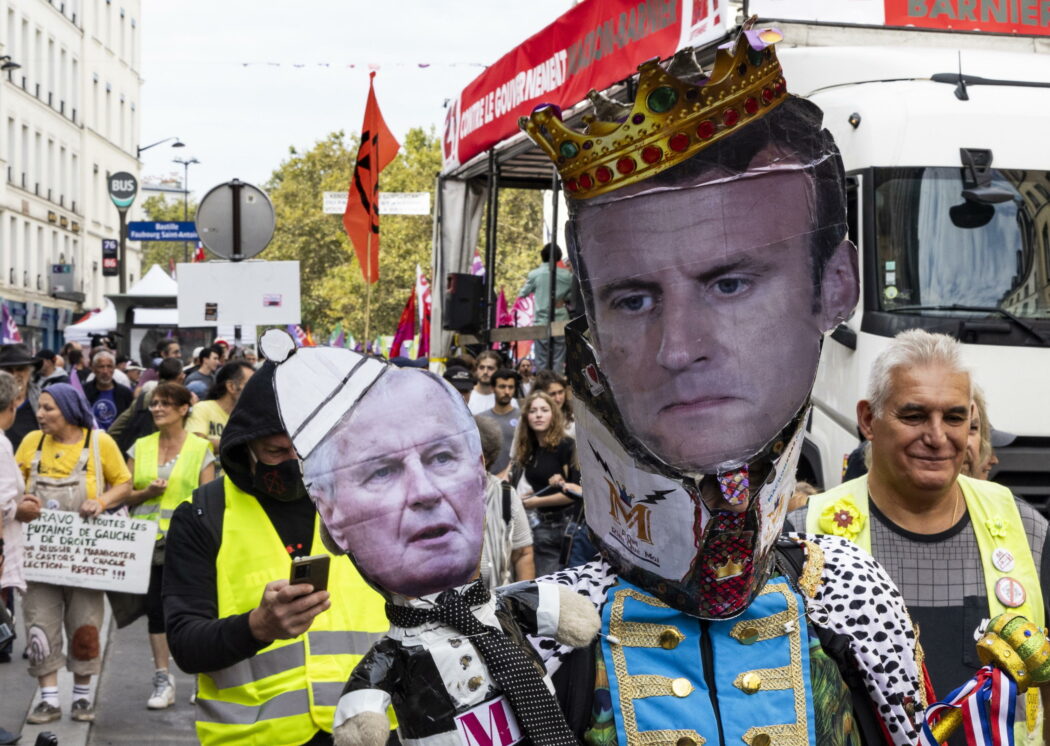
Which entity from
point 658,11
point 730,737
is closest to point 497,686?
point 730,737

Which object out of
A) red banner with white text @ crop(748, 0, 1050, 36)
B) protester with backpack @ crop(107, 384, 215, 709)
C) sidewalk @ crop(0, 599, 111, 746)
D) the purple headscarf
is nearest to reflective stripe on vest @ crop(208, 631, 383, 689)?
sidewalk @ crop(0, 599, 111, 746)

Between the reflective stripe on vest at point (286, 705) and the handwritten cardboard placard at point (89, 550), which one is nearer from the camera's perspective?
the reflective stripe on vest at point (286, 705)

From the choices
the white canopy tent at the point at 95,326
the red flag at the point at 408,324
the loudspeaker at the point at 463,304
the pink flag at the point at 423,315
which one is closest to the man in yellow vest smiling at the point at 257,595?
the loudspeaker at the point at 463,304

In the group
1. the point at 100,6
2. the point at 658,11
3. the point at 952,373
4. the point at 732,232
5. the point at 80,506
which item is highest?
the point at 100,6

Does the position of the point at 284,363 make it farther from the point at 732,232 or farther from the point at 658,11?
the point at 658,11

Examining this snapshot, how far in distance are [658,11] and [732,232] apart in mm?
6252

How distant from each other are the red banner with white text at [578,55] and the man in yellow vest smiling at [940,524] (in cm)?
323

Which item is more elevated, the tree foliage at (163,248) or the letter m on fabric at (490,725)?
the tree foliage at (163,248)

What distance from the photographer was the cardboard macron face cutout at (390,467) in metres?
2.29

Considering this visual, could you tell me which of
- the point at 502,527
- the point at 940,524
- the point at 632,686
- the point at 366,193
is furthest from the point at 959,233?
the point at 632,686

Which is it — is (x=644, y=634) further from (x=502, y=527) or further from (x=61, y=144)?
(x=61, y=144)

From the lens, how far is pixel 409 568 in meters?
2.28

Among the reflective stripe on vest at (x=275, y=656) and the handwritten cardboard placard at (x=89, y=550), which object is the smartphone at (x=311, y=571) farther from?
the handwritten cardboard placard at (x=89, y=550)

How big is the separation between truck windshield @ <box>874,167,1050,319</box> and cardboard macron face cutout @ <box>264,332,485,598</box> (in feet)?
18.5
